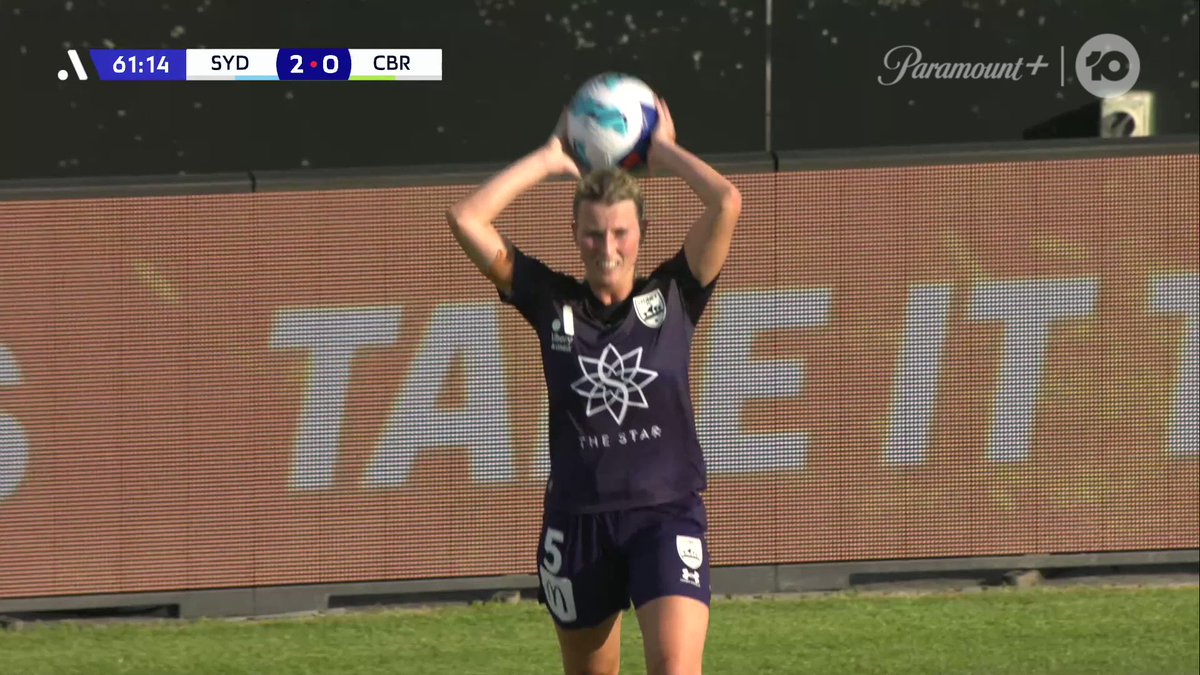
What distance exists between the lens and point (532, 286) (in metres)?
6.16

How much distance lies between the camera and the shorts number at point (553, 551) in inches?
239

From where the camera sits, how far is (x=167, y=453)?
976 cm

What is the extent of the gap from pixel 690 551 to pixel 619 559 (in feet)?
0.73

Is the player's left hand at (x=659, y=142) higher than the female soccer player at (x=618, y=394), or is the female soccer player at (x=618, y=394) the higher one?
the player's left hand at (x=659, y=142)

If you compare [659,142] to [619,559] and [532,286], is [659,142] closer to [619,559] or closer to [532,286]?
[532,286]

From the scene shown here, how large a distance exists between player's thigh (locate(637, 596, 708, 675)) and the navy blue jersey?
32 cm

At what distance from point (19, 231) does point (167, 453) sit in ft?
4.14

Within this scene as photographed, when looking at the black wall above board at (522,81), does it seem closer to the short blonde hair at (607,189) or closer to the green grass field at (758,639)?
the green grass field at (758,639)

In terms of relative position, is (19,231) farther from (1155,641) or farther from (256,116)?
(1155,641)

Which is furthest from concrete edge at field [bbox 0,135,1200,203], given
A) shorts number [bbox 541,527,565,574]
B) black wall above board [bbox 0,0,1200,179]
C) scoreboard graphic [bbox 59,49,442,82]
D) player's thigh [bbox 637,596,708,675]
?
player's thigh [bbox 637,596,708,675]

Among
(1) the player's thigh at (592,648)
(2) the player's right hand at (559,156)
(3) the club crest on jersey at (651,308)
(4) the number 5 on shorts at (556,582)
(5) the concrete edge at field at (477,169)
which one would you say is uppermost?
(5) the concrete edge at field at (477,169)

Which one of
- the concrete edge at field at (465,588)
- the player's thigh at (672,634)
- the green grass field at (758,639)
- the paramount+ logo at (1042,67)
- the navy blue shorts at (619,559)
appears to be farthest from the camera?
the paramount+ logo at (1042,67)

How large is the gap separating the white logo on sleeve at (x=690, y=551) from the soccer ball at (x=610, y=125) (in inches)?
44.6

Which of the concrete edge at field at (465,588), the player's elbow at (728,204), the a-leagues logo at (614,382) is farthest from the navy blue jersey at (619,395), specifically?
the concrete edge at field at (465,588)
